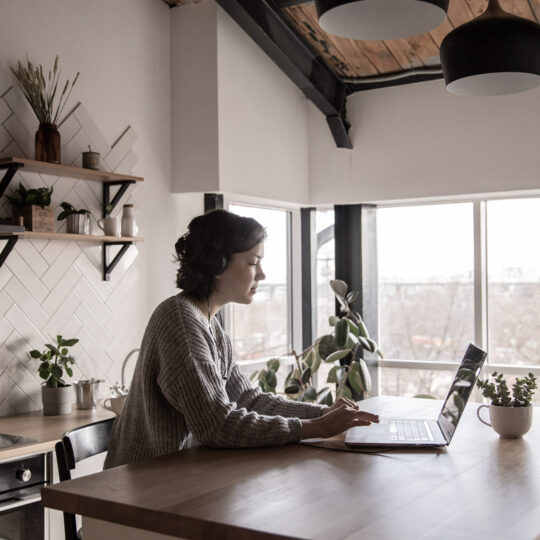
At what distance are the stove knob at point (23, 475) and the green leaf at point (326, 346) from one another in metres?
1.95

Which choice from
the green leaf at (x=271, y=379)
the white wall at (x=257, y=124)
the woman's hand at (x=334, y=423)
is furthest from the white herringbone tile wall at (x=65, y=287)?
the woman's hand at (x=334, y=423)

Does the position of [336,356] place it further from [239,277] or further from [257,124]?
[239,277]

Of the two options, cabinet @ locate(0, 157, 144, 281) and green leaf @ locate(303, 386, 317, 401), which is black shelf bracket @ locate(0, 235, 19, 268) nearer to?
cabinet @ locate(0, 157, 144, 281)

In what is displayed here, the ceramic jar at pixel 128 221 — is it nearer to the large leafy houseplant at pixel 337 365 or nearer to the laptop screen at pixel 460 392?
the large leafy houseplant at pixel 337 365

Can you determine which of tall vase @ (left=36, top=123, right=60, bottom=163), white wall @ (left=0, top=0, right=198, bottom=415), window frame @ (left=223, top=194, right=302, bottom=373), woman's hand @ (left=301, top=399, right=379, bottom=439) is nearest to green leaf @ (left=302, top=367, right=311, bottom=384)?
window frame @ (left=223, top=194, right=302, bottom=373)

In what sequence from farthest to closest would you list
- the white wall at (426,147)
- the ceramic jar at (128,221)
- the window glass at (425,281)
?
1. the window glass at (425,281)
2. the white wall at (426,147)
3. the ceramic jar at (128,221)

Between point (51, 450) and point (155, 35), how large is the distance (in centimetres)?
224

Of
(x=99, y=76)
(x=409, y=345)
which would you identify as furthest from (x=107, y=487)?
(x=409, y=345)

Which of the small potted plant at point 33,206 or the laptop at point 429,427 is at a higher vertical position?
the small potted plant at point 33,206

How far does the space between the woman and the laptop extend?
56mm

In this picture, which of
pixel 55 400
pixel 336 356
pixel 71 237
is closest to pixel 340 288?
pixel 336 356

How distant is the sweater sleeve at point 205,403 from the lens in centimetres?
178

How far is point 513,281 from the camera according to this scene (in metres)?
4.08

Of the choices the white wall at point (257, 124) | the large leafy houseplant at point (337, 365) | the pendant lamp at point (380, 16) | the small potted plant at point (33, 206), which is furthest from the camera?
the large leafy houseplant at point (337, 365)
